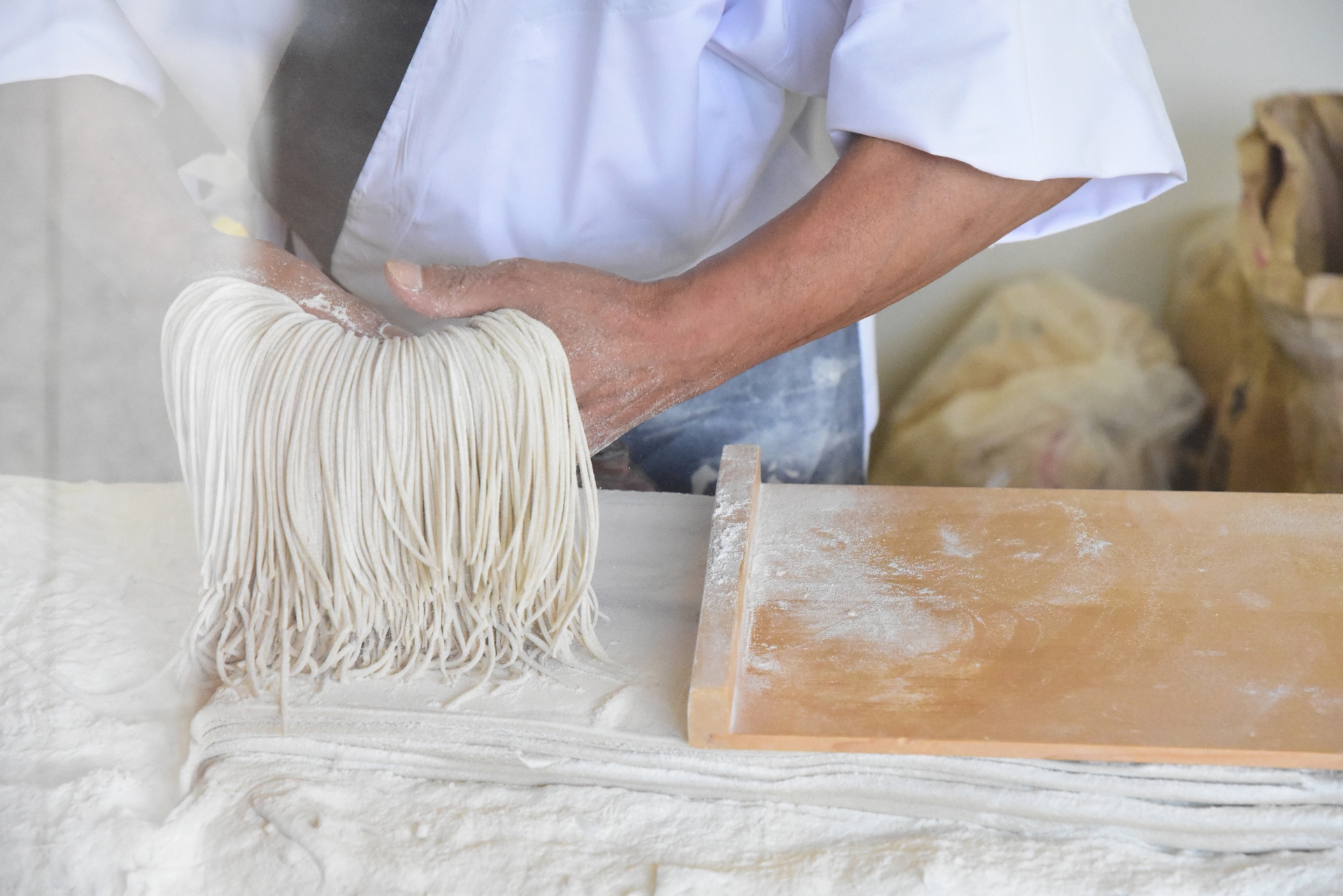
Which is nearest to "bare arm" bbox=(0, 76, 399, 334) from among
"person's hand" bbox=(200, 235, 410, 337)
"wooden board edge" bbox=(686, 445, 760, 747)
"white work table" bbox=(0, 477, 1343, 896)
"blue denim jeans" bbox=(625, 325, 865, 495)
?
"person's hand" bbox=(200, 235, 410, 337)

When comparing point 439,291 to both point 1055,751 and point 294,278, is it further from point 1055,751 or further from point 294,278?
point 1055,751

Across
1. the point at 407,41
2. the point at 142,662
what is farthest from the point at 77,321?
the point at 407,41

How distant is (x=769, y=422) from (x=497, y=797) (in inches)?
21.8

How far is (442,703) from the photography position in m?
0.57

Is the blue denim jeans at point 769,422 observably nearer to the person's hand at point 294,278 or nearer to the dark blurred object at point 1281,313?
the person's hand at point 294,278

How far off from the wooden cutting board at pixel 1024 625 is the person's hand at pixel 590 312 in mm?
107

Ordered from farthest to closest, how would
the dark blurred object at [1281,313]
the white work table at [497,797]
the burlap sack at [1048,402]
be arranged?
the burlap sack at [1048,402] → the dark blurred object at [1281,313] → the white work table at [497,797]

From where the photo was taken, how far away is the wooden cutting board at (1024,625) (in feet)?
1.68

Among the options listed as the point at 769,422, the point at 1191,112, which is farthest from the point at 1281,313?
the point at 769,422

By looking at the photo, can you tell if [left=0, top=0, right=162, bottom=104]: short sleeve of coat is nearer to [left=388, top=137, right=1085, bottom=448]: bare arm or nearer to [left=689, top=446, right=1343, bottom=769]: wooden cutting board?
[left=388, top=137, right=1085, bottom=448]: bare arm

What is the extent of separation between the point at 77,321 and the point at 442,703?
0.26 m

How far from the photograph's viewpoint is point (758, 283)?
69 cm

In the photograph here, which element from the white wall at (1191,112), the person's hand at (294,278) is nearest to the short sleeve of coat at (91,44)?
the person's hand at (294,278)

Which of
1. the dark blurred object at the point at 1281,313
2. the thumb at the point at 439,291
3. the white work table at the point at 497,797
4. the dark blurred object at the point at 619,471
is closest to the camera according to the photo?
the white work table at the point at 497,797
